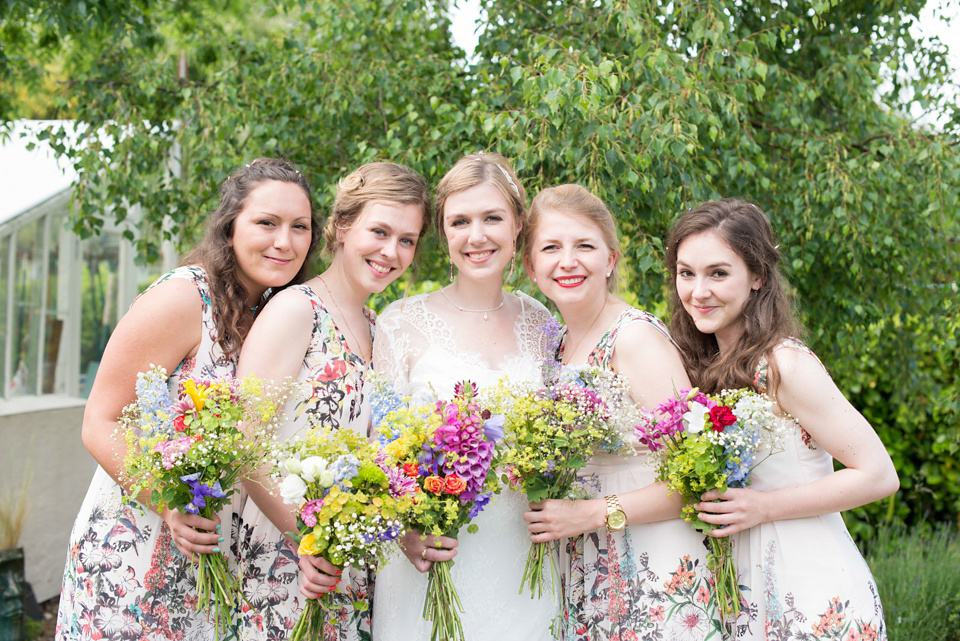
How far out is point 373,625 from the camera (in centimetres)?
321

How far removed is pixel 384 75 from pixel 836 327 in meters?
3.02

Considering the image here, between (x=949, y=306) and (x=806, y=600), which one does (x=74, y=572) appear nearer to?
(x=806, y=600)

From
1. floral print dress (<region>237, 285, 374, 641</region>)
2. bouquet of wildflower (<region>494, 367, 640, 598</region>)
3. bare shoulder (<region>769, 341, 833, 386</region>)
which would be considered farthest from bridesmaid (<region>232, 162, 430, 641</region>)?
bare shoulder (<region>769, 341, 833, 386</region>)

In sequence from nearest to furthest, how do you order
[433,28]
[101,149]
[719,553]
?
[719,553]
[101,149]
[433,28]

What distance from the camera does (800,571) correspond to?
2908 millimetres

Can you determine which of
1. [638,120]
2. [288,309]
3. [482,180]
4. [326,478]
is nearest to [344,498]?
[326,478]

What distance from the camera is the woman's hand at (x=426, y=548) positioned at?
8.92ft

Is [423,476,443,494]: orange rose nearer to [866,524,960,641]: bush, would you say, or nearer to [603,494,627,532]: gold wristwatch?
[603,494,627,532]: gold wristwatch

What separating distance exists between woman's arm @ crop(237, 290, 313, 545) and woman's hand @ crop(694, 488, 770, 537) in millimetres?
1437

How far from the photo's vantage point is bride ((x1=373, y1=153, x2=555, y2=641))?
3115mm

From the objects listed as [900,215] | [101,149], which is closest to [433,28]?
[101,149]

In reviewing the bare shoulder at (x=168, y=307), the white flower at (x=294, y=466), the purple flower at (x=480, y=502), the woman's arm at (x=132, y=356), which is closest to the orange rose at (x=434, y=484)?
the purple flower at (x=480, y=502)

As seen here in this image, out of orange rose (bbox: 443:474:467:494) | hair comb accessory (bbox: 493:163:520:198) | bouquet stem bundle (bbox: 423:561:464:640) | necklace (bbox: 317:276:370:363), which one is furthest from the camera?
hair comb accessory (bbox: 493:163:520:198)

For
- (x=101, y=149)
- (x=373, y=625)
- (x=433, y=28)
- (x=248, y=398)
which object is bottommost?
(x=373, y=625)
